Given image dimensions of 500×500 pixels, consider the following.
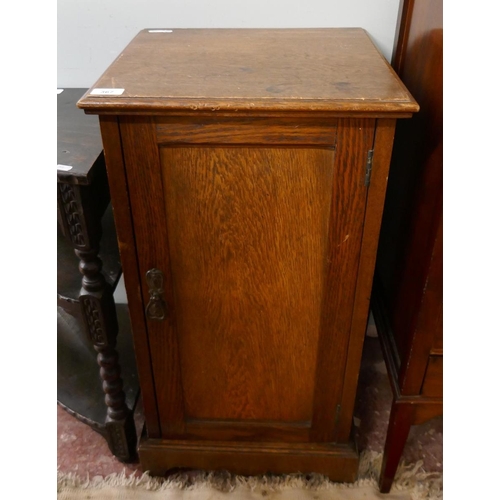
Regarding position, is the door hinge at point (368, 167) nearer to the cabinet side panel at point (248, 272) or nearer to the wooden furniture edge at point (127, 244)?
the cabinet side panel at point (248, 272)

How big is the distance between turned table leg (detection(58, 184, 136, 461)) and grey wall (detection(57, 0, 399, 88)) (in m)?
0.48

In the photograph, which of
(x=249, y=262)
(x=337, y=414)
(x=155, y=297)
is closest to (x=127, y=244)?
(x=155, y=297)

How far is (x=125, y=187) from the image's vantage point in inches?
32.6

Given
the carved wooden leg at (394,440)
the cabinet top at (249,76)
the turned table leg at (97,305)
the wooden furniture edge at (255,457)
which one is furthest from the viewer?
the wooden furniture edge at (255,457)

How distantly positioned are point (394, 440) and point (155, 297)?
588mm

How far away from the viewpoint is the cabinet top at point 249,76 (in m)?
0.73

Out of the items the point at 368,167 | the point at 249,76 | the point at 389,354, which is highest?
the point at 249,76

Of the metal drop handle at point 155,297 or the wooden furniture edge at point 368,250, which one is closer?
the wooden furniture edge at point 368,250

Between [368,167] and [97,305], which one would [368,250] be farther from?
[97,305]

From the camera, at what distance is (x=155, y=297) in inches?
36.5

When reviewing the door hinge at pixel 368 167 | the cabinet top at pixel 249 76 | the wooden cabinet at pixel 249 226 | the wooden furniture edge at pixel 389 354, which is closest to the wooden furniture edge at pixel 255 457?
the wooden cabinet at pixel 249 226

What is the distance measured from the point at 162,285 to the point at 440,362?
0.53 m

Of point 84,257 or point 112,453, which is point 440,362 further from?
point 112,453

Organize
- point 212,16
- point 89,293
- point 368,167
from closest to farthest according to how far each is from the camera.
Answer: point 368,167, point 89,293, point 212,16
